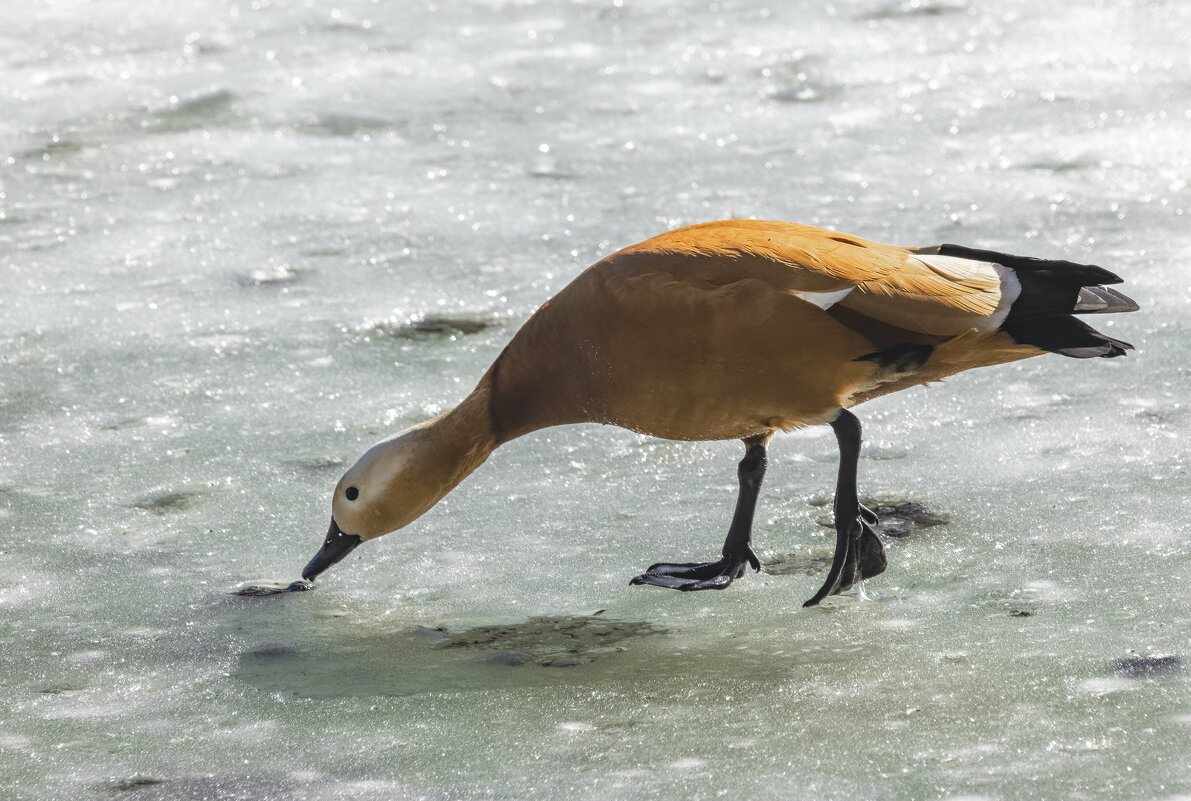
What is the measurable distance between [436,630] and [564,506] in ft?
2.17

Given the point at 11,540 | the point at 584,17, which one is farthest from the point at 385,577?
the point at 584,17

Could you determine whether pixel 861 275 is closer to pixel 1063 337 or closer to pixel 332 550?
pixel 1063 337

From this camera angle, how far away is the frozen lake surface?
9.95 ft

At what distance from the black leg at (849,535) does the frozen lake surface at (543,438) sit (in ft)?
0.24

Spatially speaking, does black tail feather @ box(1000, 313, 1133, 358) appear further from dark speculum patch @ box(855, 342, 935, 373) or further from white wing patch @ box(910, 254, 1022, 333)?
dark speculum patch @ box(855, 342, 935, 373)

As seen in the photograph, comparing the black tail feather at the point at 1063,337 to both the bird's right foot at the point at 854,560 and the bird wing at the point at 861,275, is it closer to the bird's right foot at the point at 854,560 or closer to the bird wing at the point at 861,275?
the bird wing at the point at 861,275

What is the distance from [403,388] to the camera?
16.1 feet

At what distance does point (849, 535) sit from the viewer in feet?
11.8

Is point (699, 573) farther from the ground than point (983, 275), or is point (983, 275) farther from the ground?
point (983, 275)

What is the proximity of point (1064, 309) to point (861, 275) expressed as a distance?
1.60ft

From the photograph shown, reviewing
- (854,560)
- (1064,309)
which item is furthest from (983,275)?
(854,560)

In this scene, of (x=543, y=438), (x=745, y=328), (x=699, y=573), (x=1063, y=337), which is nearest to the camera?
(x=745, y=328)

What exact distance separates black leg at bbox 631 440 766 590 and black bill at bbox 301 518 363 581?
2.23ft

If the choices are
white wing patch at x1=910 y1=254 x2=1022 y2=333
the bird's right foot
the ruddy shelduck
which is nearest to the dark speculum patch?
the ruddy shelduck
